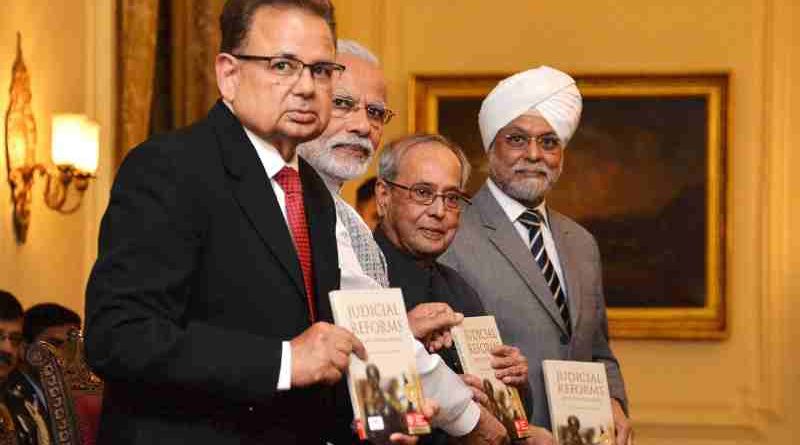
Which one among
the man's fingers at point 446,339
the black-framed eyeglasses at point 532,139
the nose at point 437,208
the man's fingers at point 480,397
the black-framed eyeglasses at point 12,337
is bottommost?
the black-framed eyeglasses at point 12,337

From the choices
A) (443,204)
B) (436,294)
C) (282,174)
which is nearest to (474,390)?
(436,294)

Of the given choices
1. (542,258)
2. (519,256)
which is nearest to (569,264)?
(542,258)

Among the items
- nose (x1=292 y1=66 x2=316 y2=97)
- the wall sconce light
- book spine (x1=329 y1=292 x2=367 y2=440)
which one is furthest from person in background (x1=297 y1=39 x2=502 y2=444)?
the wall sconce light

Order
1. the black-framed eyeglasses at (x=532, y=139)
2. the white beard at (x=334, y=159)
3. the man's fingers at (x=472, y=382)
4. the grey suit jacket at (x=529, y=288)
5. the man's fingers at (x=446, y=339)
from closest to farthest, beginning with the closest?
1. the man's fingers at (x=446, y=339)
2. the man's fingers at (x=472, y=382)
3. the white beard at (x=334, y=159)
4. the grey suit jacket at (x=529, y=288)
5. the black-framed eyeglasses at (x=532, y=139)

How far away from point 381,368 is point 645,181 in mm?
8686

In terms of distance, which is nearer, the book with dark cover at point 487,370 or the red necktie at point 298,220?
the red necktie at point 298,220

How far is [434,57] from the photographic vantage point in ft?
38.1

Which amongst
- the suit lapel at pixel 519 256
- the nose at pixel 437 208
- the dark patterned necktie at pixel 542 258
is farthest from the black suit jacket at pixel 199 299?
the dark patterned necktie at pixel 542 258

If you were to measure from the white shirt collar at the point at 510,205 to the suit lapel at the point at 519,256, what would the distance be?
0.06m

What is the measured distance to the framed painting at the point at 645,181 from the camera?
→ 447 inches

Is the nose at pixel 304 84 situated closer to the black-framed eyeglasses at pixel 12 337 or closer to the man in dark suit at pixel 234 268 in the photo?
the man in dark suit at pixel 234 268

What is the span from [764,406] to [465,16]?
3422 millimetres

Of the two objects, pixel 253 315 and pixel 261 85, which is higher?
pixel 261 85

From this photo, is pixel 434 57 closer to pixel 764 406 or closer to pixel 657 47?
pixel 657 47
